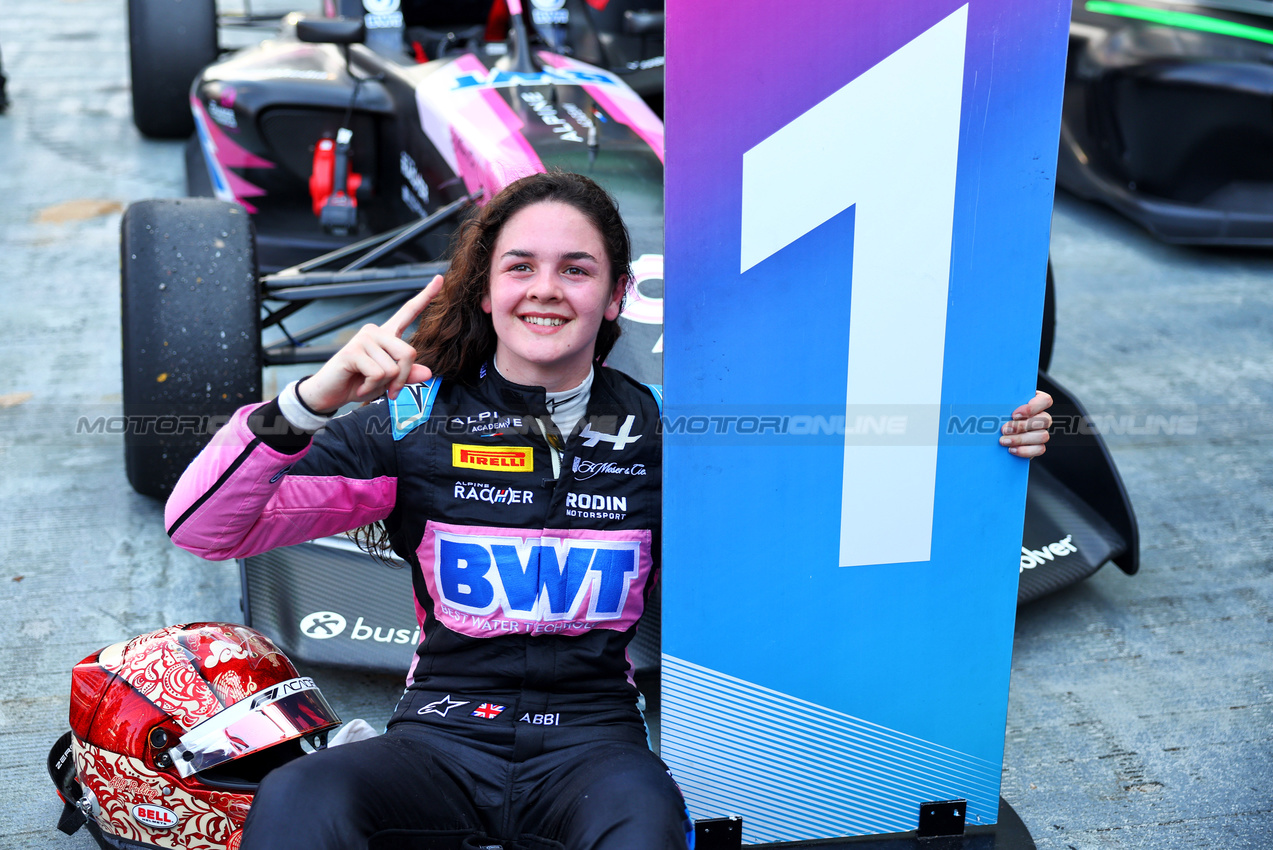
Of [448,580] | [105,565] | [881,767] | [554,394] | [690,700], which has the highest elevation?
[554,394]

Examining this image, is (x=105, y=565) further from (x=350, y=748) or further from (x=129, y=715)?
(x=350, y=748)

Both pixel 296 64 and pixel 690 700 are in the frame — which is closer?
pixel 690 700

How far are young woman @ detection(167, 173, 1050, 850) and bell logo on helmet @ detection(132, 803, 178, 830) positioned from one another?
0.39m

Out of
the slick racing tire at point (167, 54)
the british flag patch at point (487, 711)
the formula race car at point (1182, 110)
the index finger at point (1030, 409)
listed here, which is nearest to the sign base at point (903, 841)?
the british flag patch at point (487, 711)

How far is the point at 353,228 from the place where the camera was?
3676 mm

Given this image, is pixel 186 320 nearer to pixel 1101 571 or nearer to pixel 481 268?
pixel 481 268

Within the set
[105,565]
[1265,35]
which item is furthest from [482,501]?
[1265,35]

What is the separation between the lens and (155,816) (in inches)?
62.3

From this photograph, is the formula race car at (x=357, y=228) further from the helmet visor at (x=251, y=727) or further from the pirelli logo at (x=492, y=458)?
the pirelli logo at (x=492, y=458)

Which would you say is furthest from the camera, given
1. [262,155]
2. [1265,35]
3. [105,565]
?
[1265,35]

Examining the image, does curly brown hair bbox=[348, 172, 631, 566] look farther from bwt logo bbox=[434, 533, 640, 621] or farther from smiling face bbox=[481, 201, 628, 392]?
bwt logo bbox=[434, 533, 640, 621]

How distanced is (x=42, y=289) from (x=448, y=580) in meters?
3.23

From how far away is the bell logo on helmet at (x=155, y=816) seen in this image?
1581 millimetres

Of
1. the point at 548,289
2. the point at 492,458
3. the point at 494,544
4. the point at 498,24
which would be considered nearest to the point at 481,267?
the point at 548,289
